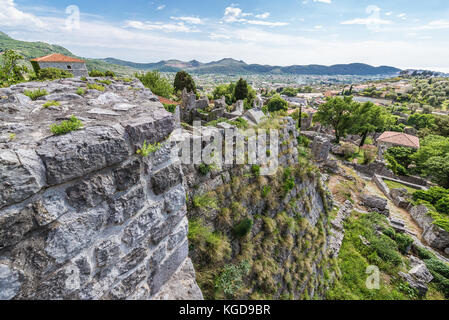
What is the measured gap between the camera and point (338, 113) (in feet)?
104

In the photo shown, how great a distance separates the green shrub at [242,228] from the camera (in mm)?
5350

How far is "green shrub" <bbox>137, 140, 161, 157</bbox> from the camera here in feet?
7.54

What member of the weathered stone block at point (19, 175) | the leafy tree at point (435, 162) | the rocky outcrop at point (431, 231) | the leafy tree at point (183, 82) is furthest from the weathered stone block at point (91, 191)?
the leafy tree at point (435, 162)

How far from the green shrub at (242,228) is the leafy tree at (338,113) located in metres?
32.7

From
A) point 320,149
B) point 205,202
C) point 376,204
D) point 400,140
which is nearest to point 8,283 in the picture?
point 205,202

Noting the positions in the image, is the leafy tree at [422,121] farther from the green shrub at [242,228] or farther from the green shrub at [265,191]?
the green shrub at [242,228]

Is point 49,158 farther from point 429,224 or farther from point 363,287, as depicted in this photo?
point 429,224

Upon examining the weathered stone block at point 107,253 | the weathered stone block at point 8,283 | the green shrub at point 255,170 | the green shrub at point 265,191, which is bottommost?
the green shrub at point 265,191

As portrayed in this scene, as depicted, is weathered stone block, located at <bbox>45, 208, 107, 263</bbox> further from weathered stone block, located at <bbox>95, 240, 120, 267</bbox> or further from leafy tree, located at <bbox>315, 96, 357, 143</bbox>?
leafy tree, located at <bbox>315, 96, 357, 143</bbox>

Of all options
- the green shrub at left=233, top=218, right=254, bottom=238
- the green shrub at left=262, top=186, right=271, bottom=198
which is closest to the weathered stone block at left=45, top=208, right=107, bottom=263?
the green shrub at left=233, top=218, right=254, bottom=238

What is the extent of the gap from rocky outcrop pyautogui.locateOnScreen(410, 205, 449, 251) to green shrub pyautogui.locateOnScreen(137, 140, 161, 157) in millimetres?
19969

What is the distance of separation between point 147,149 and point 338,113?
119 feet
